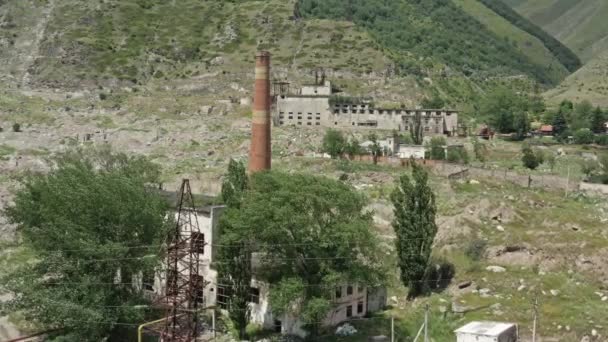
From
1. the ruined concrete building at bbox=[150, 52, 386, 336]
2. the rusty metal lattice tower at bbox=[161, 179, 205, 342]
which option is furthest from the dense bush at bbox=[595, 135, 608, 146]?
the rusty metal lattice tower at bbox=[161, 179, 205, 342]

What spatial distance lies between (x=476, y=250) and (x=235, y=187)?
14.1 meters

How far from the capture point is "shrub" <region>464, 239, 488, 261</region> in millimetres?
40531

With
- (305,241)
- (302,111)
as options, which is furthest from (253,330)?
(302,111)

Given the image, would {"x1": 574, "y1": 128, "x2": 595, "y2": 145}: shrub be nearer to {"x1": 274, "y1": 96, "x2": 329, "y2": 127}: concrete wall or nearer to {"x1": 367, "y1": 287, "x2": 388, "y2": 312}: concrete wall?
{"x1": 274, "y1": 96, "x2": 329, "y2": 127}: concrete wall

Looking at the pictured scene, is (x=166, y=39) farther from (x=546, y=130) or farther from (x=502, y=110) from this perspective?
(x=546, y=130)

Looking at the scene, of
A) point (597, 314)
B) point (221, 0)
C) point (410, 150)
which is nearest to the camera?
point (597, 314)

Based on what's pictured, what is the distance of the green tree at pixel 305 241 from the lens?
33250mm

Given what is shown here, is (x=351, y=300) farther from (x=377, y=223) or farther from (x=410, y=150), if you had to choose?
(x=410, y=150)

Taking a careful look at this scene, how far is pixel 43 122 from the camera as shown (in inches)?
3952

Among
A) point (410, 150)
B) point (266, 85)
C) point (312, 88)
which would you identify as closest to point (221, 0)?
point (312, 88)

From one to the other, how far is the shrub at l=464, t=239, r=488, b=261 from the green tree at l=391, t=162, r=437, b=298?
3.72m

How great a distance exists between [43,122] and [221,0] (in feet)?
244

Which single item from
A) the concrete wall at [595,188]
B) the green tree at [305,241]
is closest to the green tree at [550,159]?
the concrete wall at [595,188]

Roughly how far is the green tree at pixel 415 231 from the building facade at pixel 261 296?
5.87ft
